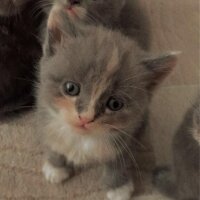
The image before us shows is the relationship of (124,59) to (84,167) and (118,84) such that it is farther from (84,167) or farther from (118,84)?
(84,167)

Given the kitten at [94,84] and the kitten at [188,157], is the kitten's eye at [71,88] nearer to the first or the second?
the kitten at [94,84]

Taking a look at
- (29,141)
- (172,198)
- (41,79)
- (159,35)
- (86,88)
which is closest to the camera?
(86,88)

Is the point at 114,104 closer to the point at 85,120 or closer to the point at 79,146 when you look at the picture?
the point at 85,120

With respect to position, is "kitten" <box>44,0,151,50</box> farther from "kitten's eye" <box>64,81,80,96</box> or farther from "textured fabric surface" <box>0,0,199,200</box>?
"kitten's eye" <box>64,81,80,96</box>

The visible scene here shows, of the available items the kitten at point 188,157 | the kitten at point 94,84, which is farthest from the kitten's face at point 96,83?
the kitten at point 188,157

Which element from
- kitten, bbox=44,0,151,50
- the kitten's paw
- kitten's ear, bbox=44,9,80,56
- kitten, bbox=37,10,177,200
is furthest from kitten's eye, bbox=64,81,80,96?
the kitten's paw

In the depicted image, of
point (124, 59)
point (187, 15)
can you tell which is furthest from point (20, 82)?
point (187, 15)
